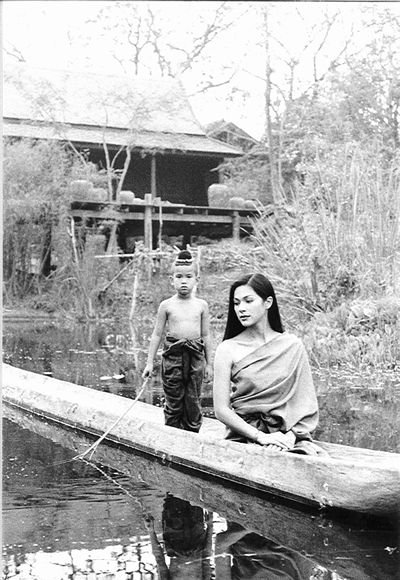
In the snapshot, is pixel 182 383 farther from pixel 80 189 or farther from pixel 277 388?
pixel 80 189

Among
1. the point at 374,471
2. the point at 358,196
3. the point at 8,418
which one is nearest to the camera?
the point at 374,471

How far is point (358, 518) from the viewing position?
4.01 m

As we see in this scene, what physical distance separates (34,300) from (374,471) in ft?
58.5

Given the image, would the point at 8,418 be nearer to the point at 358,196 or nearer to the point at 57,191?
the point at 358,196

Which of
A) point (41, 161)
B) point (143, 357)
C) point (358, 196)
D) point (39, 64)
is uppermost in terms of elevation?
point (39, 64)

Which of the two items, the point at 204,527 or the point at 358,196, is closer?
the point at 204,527

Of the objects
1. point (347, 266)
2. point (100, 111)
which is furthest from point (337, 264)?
point (100, 111)

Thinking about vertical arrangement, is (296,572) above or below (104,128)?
below

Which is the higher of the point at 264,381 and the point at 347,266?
the point at 347,266

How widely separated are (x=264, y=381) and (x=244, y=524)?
0.73 metres

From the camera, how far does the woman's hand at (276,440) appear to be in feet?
14.2

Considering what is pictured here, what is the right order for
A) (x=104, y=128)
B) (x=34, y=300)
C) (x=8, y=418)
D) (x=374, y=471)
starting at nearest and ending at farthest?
(x=374, y=471) < (x=8, y=418) < (x=34, y=300) < (x=104, y=128)

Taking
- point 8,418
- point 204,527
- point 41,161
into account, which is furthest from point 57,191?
point 204,527

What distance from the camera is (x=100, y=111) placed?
84.0 feet
